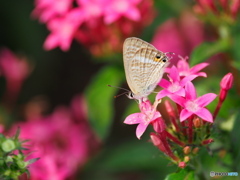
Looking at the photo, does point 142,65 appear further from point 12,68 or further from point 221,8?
point 12,68

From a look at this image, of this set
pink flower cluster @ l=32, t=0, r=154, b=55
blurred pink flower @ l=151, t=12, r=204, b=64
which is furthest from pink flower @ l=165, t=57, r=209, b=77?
blurred pink flower @ l=151, t=12, r=204, b=64

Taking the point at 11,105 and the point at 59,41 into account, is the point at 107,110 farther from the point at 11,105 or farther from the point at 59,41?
the point at 11,105

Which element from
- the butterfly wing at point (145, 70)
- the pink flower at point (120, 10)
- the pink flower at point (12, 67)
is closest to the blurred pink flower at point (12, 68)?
the pink flower at point (12, 67)

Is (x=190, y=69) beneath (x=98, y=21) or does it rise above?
beneath

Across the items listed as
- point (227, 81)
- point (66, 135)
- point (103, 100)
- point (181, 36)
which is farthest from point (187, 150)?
point (181, 36)

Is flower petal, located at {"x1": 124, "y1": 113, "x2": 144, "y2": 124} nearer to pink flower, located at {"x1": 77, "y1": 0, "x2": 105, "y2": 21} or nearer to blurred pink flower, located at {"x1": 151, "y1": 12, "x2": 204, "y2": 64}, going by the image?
Result: pink flower, located at {"x1": 77, "y1": 0, "x2": 105, "y2": 21}

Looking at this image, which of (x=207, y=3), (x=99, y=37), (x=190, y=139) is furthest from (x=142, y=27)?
(x=190, y=139)

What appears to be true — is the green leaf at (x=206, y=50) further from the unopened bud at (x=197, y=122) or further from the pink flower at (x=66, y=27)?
the pink flower at (x=66, y=27)
